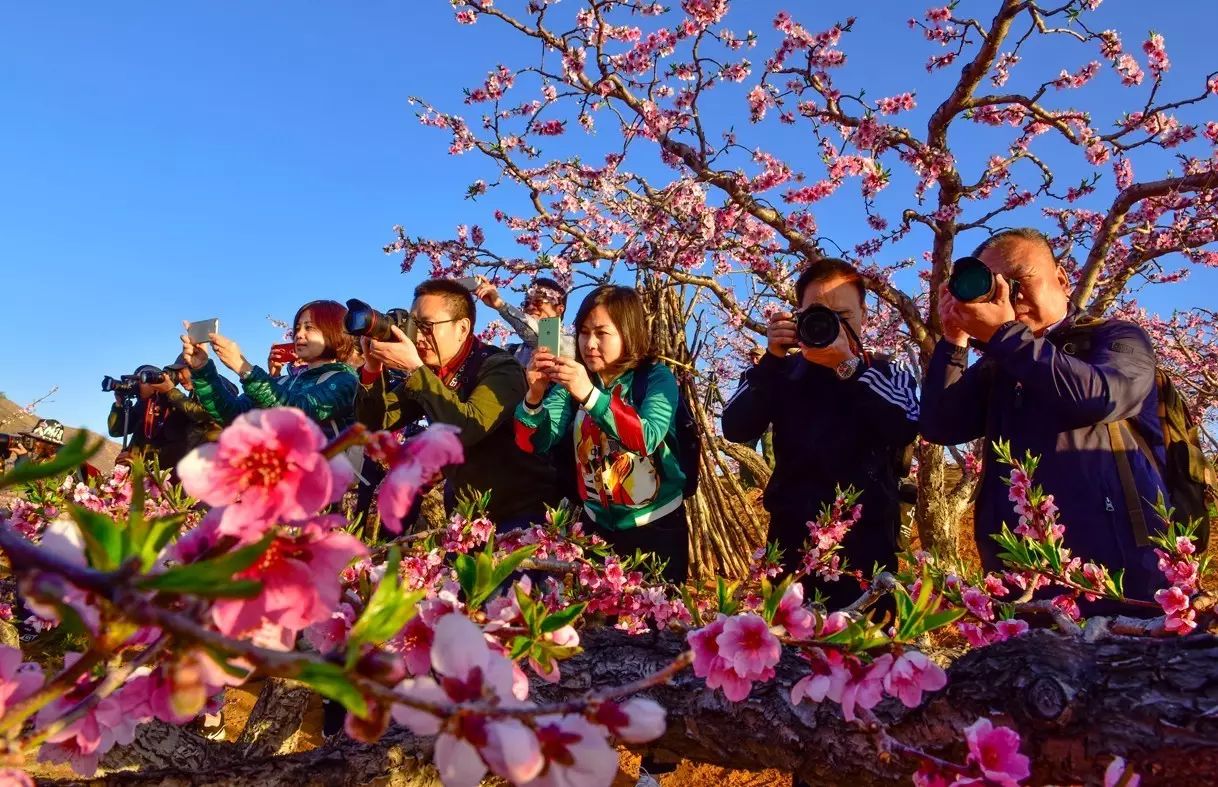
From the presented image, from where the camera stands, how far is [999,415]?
89.7 inches

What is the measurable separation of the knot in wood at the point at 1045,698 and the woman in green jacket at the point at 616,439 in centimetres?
153

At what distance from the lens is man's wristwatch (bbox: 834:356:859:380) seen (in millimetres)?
2562

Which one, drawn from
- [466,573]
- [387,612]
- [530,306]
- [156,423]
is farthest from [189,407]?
[387,612]

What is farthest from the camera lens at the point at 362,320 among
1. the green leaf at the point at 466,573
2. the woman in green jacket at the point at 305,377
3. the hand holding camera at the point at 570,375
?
the green leaf at the point at 466,573

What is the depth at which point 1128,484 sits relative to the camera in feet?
6.39

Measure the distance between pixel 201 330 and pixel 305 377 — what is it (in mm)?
504

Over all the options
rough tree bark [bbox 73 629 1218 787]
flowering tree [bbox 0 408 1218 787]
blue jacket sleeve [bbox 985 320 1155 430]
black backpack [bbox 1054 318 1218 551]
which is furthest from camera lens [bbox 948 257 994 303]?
rough tree bark [bbox 73 629 1218 787]

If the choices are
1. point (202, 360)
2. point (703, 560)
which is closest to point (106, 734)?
point (202, 360)

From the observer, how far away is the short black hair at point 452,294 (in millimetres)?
2984

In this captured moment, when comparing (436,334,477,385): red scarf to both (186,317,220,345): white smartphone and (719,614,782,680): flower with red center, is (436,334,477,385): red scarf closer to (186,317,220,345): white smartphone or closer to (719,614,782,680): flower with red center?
(186,317,220,345): white smartphone

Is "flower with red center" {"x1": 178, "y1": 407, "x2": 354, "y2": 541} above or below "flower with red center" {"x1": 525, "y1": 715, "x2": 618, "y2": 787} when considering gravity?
above

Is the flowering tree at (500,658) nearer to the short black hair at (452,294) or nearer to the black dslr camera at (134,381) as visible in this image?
the short black hair at (452,294)

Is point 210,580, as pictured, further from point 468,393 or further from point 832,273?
point 832,273

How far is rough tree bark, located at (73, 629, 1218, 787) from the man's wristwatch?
4.28 feet
